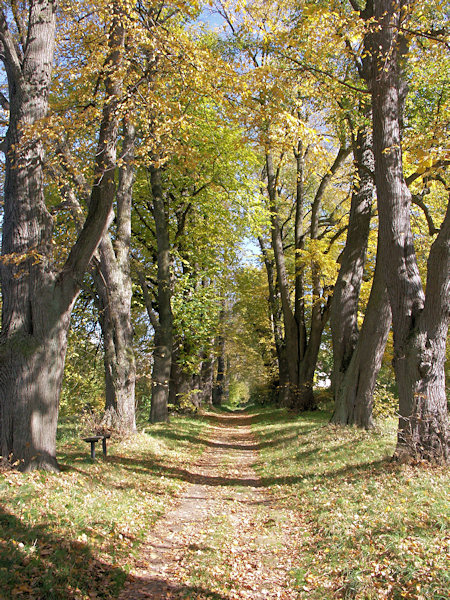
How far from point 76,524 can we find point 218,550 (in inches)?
68.6

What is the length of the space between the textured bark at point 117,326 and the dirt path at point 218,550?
352cm

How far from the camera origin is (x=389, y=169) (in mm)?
8039

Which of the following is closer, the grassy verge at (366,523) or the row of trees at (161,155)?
the grassy verge at (366,523)

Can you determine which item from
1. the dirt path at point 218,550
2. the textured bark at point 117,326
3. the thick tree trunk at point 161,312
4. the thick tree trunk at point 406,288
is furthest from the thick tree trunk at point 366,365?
the thick tree trunk at point 161,312

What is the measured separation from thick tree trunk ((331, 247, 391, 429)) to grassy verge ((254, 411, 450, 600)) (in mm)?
1883

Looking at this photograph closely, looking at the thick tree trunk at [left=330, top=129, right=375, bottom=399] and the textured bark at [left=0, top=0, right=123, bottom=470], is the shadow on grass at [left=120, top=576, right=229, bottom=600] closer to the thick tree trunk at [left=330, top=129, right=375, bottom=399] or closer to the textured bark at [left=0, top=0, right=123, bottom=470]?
the textured bark at [left=0, top=0, right=123, bottom=470]

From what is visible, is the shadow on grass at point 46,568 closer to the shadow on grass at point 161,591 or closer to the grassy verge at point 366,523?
the shadow on grass at point 161,591

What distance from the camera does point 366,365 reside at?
11.1 m

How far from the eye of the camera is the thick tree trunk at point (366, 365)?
1034 cm

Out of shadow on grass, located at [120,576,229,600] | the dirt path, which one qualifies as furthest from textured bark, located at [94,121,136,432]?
shadow on grass, located at [120,576,229,600]

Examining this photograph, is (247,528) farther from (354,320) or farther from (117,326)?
(354,320)

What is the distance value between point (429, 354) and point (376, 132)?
4.12m

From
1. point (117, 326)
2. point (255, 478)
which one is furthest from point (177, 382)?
point (255, 478)

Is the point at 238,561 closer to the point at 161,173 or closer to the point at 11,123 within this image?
the point at 11,123
